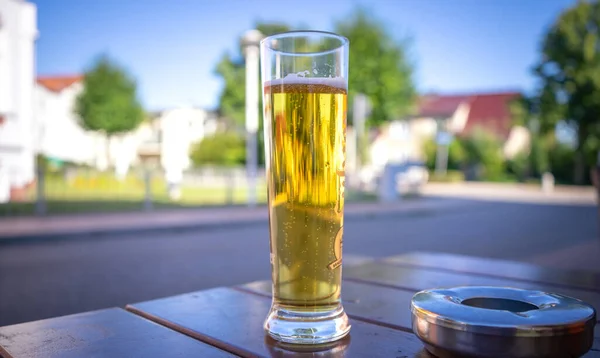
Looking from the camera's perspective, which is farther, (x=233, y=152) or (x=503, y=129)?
(x=503, y=129)

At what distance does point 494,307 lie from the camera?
3.42 ft

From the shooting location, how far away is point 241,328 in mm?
1211

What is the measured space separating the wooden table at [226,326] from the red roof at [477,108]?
178ft

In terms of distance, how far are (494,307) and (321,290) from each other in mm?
330

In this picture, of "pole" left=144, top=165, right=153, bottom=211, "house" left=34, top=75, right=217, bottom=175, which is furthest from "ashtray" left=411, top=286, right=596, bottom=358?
"house" left=34, top=75, right=217, bottom=175

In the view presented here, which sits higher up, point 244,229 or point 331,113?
point 331,113

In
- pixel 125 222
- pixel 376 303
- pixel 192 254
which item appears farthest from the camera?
pixel 125 222

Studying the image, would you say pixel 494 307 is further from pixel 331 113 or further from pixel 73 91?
pixel 73 91

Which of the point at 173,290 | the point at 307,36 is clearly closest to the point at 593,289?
the point at 307,36

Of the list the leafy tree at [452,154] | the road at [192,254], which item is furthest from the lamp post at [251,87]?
the leafy tree at [452,154]

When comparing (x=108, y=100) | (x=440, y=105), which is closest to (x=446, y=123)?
(x=440, y=105)

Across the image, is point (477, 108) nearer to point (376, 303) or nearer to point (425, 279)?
point (425, 279)

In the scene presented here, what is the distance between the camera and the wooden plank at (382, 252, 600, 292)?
6.16 feet

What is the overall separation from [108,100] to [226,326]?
43850 mm
